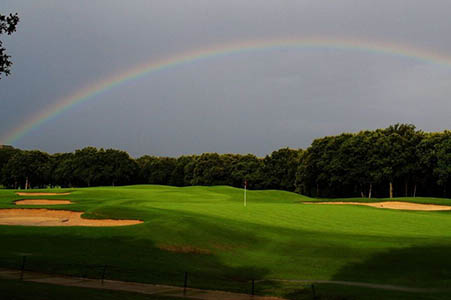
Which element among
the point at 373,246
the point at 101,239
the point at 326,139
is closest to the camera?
the point at 373,246

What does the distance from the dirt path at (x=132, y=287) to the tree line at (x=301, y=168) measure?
3025 inches

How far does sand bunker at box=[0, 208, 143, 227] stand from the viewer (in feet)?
112

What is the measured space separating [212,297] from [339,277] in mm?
7328

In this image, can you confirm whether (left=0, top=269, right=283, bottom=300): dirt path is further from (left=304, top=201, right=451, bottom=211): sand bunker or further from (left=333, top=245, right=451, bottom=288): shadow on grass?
(left=304, top=201, right=451, bottom=211): sand bunker

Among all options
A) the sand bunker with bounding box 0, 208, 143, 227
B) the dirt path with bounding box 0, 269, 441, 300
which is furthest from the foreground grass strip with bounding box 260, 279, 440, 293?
the sand bunker with bounding box 0, 208, 143, 227

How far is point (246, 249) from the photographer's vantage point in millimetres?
25438

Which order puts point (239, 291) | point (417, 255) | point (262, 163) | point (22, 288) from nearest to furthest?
point (22, 288) < point (239, 291) < point (417, 255) < point (262, 163)

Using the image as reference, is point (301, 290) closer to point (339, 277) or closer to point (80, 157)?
point (339, 277)

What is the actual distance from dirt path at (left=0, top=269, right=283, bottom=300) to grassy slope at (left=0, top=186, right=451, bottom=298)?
1.06 meters

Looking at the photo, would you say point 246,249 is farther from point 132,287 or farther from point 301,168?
point 301,168

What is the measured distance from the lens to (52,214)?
1567 inches

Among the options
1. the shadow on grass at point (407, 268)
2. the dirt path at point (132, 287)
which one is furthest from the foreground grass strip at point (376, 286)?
the dirt path at point (132, 287)

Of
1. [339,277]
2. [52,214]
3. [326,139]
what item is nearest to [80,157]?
[326,139]

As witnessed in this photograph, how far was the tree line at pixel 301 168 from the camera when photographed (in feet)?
292
